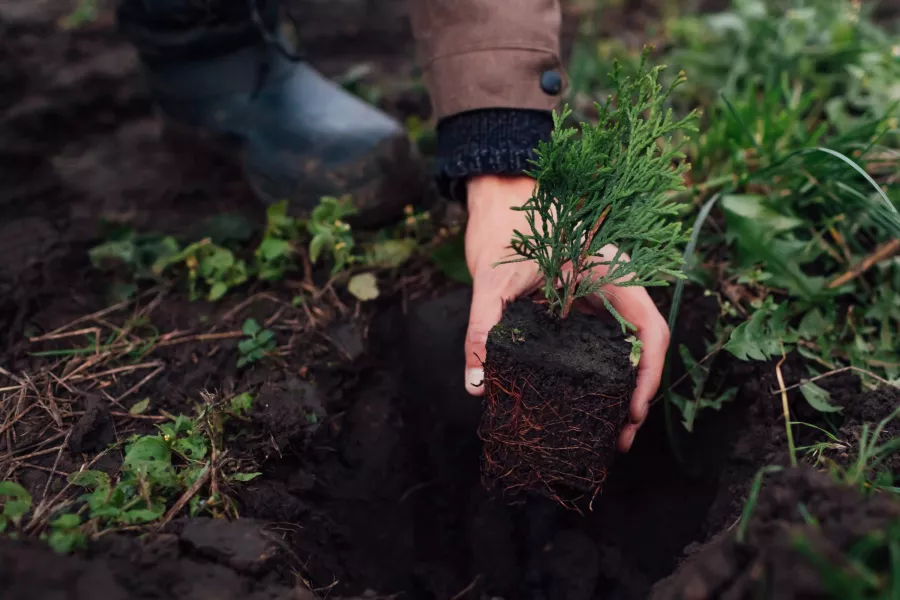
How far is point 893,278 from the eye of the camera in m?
2.24

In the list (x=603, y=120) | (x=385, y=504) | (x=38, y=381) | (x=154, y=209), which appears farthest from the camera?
(x=154, y=209)

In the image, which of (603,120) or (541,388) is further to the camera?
(541,388)

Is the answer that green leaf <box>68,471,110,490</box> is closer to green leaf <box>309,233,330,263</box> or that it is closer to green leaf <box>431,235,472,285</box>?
green leaf <box>309,233,330,263</box>

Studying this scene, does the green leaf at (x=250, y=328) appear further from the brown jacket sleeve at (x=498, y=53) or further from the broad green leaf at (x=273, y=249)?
the brown jacket sleeve at (x=498, y=53)

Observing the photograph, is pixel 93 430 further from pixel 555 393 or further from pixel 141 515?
pixel 555 393

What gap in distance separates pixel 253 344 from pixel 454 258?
2.51 feet

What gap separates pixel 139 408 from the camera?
6.49 ft

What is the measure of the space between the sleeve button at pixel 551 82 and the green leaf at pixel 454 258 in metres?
0.59

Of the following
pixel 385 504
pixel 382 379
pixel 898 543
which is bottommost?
pixel 385 504

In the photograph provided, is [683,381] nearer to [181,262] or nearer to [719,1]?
[181,262]

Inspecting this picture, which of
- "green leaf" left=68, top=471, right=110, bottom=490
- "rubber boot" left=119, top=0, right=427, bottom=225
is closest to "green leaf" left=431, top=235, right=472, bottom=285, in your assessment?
"rubber boot" left=119, top=0, right=427, bottom=225

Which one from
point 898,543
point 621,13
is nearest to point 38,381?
point 898,543

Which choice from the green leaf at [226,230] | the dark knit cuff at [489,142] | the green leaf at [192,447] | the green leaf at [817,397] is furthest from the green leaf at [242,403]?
the green leaf at [817,397]

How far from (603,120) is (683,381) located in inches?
41.7
